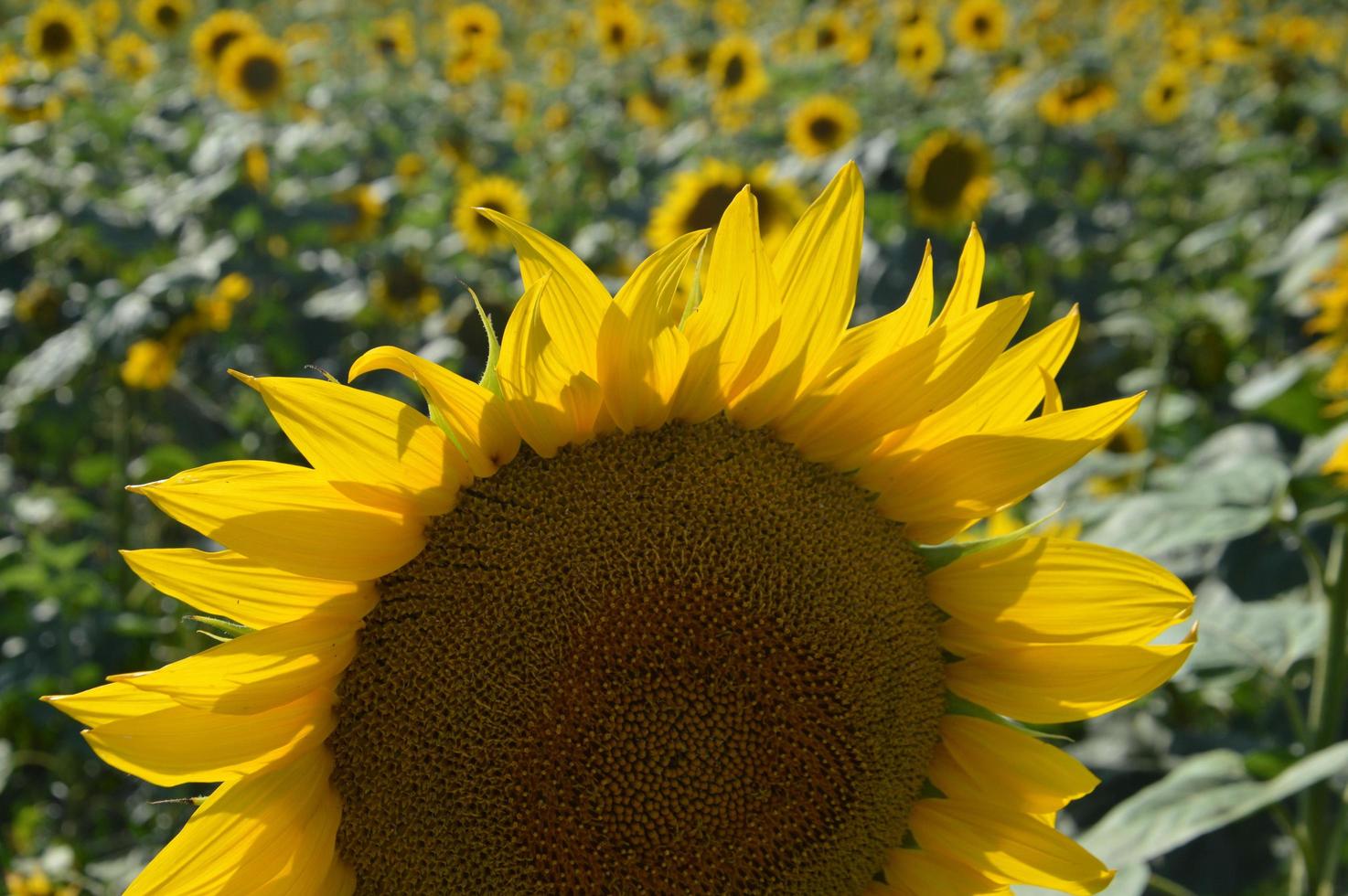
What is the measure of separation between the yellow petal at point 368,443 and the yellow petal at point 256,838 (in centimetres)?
31

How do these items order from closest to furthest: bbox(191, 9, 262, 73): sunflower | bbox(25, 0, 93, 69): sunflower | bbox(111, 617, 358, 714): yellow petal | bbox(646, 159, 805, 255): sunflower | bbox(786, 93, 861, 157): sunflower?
bbox(111, 617, 358, 714): yellow petal → bbox(646, 159, 805, 255): sunflower → bbox(786, 93, 861, 157): sunflower → bbox(25, 0, 93, 69): sunflower → bbox(191, 9, 262, 73): sunflower

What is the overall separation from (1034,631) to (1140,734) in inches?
65.7

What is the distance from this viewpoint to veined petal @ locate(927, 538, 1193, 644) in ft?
4.42

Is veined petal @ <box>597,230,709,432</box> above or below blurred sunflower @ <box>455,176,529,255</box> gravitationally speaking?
above

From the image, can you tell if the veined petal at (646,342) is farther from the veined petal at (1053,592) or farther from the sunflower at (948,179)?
the sunflower at (948,179)

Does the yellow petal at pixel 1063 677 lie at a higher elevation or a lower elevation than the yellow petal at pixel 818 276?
lower

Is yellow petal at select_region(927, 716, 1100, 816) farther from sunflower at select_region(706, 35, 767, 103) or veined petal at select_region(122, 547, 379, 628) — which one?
sunflower at select_region(706, 35, 767, 103)

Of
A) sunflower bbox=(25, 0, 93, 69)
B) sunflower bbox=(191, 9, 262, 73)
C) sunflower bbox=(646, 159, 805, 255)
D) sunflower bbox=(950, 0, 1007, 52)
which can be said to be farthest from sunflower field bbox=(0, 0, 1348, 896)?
sunflower bbox=(950, 0, 1007, 52)

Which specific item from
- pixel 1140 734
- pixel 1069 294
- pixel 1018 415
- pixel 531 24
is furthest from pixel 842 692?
pixel 531 24

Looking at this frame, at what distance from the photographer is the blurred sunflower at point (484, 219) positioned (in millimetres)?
6609

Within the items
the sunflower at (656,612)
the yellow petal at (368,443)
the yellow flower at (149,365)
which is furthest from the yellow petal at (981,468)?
the yellow flower at (149,365)

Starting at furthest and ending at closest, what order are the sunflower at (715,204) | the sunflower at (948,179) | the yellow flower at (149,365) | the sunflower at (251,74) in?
1. the sunflower at (251,74)
2. the sunflower at (948,179)
3. the sunflower at (715,204)
4. the yellow flower at (149,365)

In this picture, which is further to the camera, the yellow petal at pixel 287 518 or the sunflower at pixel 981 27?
the sunflower at pixel 981 27

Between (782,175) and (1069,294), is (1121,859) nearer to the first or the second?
(782,175)
